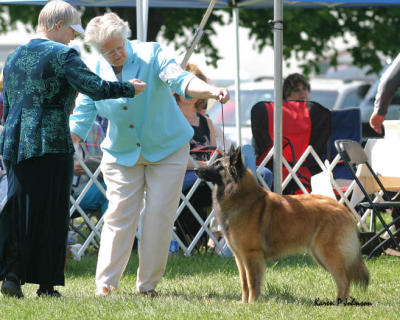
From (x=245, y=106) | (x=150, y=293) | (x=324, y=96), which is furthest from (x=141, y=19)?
(x=324, y=96)

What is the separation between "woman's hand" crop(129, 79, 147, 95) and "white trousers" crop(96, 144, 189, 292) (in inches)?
19.3

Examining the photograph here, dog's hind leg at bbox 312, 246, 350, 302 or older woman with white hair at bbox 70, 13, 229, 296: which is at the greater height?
older woman with white hair at bbox 70, 13, 229, 296

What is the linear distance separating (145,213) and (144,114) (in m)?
0.61

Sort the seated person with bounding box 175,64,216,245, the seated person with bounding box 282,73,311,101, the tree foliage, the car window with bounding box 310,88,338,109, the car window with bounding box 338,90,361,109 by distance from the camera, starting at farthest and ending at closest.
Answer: the car window with bounding box 310,88,338,109, the car window with bounding box 338,90,361,109, the tree foliage, the seated person with bounding box 282,73,311,101, the seated person with bounding box 175,64,216,245

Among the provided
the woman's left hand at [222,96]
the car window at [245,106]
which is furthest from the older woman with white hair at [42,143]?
the car window at [245,106]

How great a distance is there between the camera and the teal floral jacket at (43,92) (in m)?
4.33

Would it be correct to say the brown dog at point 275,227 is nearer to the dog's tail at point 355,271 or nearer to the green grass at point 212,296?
the dog's tail at point 355,271

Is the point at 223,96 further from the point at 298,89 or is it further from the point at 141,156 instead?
the point at 298,89

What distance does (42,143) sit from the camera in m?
4.41

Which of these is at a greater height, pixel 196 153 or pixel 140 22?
pixel 140 22

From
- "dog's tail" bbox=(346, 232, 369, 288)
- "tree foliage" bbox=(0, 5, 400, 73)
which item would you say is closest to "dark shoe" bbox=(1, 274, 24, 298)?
"dog's tail" bbox=(346, 232, 369, 288)

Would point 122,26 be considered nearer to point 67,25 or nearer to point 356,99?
point 67,25

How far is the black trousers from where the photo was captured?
451 centimetres

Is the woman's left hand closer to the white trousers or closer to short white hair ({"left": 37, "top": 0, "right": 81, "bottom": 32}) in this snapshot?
the white trousers
